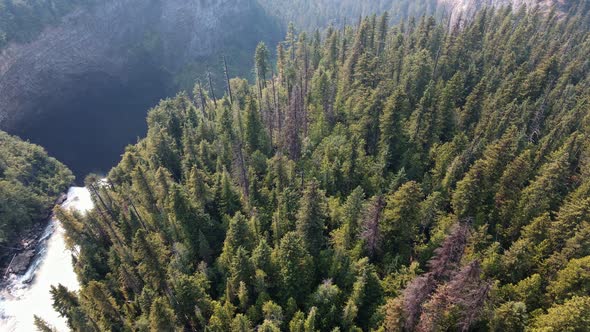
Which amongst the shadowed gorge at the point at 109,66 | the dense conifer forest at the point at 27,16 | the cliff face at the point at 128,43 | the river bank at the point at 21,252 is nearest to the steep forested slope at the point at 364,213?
the river bank at the point at 21,252

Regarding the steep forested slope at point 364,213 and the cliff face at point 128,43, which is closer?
the steep forested slope at point 364,213

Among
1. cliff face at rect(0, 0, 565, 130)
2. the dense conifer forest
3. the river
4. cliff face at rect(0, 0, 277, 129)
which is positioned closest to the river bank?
the river

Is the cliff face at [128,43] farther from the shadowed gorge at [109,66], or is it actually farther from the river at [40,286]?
the river at [40,286]

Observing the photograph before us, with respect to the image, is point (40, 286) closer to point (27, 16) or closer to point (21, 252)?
point (21, 252)

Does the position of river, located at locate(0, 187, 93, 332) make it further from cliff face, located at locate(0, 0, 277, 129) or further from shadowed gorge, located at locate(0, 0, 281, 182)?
cliff face, located at locate(0, 0, 277, 129)

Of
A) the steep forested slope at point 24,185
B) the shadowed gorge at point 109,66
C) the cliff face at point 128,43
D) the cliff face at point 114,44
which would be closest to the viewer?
the steep forested slope at point 24,185

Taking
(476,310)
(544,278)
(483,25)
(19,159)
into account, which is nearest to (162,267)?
(476,310)

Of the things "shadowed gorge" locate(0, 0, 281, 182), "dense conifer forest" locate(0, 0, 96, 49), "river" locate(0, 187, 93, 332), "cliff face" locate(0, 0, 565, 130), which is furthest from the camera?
"cliff face" locate(0, 0, 565, 130)

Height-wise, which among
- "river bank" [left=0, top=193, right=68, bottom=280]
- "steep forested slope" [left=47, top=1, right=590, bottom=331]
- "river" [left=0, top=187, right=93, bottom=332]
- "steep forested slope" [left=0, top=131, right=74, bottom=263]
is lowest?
"steep forested slope" [left=47, top=1, right=590, bottom=331]
